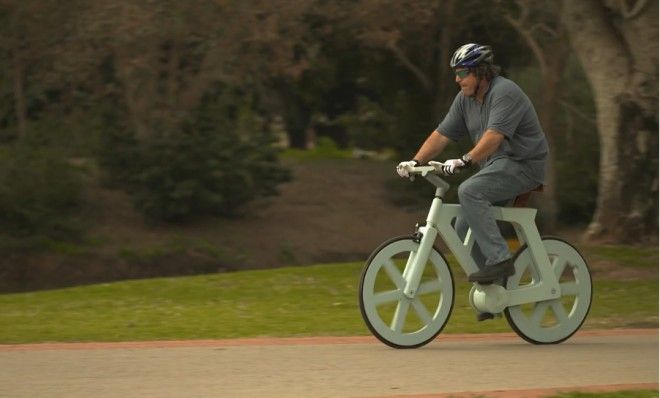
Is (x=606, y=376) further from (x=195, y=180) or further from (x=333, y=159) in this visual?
(x=333, y=159)

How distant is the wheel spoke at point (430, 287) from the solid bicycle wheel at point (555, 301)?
496 mm

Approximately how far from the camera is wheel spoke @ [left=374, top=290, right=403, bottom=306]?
854 centimetres

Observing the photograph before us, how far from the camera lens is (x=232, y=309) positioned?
37.3ft

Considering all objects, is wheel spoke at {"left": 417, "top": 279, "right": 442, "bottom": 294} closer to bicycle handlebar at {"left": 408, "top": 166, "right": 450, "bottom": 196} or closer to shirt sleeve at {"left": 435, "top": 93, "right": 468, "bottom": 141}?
bicycle handlebar at {"left": 408, "top": 166, "right": 450, "bottom": 196}

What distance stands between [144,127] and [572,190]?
7.55 metres

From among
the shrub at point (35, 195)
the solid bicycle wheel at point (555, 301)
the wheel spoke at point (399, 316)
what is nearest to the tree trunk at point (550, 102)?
the shrub at point (35, 195)

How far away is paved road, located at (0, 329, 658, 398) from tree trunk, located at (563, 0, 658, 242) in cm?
729

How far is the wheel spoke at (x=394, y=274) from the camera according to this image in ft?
28.2

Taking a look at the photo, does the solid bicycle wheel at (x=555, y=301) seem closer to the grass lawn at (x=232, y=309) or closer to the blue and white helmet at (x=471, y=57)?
the grass lawn at (x=232, y=309)

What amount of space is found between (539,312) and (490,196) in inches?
39.0

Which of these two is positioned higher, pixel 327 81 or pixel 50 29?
pixel 50 29

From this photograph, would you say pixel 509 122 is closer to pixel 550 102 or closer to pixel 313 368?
pixel 313 368

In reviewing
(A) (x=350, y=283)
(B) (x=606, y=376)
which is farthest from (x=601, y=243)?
(B) (x=606, y=376)

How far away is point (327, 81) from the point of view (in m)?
27.6
